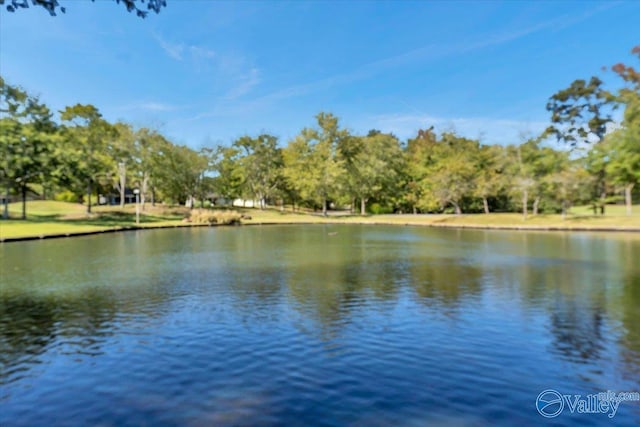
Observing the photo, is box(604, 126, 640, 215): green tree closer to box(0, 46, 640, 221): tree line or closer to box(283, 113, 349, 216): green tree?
box(0, 46, 640, 221): tree line

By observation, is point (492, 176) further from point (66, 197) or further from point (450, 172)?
point (66, 197)

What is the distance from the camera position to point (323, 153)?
61562mm

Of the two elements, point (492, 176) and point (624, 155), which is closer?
point (624, 155)

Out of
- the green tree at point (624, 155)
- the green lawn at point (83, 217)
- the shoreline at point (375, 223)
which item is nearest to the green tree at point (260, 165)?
the green lawn at point (83, 217)

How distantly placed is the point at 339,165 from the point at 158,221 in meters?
26.8

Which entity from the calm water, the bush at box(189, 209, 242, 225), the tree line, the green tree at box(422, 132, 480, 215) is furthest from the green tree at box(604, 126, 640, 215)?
the bush at box(189, 209, 242, 225)

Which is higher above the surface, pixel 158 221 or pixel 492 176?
pixel 492 176

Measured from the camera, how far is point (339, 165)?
2389 inches

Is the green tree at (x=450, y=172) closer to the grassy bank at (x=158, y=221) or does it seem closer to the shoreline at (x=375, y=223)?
the grassy bank at (x=158, y=221)

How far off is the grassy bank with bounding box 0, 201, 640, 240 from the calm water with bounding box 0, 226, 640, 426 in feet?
67.9

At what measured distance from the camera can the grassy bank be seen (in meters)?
33.9

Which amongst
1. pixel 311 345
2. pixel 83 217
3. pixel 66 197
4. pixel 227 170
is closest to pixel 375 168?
pixel 227 170

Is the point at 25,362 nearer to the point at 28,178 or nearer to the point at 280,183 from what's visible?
the point at 28,178

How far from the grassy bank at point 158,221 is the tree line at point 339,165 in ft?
9.07
